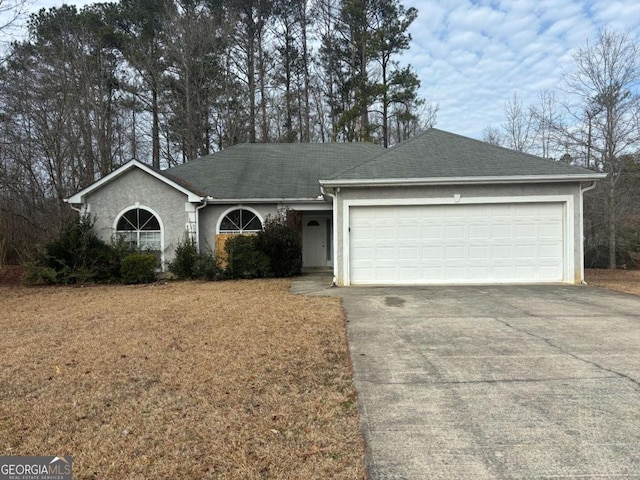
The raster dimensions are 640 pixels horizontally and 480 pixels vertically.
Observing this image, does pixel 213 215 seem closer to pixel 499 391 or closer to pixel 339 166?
pixel 339 166

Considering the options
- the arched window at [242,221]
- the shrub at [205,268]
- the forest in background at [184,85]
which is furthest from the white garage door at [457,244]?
the forest in background at [184,85]

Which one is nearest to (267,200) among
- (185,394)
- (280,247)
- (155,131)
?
(280,247)

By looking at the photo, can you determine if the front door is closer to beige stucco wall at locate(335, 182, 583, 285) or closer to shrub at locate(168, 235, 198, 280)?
shrub at locate(168, 235, 198, 280)

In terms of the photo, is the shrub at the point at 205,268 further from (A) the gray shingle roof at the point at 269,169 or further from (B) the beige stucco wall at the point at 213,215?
(A) the gray shingle roof at the point at 269,169

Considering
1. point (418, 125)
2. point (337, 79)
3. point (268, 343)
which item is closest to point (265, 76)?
point (337, 79)

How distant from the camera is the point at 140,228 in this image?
43.7 ft

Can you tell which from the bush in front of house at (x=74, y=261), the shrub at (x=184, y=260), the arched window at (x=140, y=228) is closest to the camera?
the bush in front of house at (x=74, y=261)

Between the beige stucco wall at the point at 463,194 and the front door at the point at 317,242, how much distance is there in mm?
4752

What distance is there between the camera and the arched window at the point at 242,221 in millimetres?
13867

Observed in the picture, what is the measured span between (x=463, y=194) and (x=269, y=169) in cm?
787

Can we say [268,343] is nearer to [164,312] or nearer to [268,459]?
[268,459]

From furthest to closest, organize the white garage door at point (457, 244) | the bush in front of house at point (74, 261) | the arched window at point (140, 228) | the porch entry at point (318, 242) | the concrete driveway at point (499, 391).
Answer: the porch entry at point (318, 242) < the arched window at point (140, 228) < the bush in front of house at point (74, 261) < the white garage door at point (457, 244) < the concrete driveway at point (499, 391)

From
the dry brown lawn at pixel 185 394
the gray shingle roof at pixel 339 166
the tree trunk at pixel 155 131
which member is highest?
the tree trunk at pixel 155 131

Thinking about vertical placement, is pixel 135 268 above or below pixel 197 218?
below
